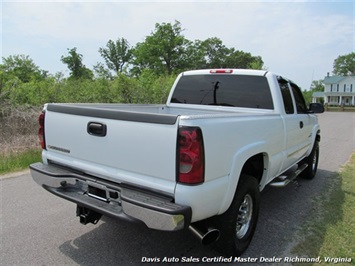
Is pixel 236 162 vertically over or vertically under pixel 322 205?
over

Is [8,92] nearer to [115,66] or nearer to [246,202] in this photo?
[246,202]

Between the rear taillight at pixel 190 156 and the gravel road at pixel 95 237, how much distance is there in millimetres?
1049

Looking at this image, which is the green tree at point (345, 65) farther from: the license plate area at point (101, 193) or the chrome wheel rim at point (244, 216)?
the license plate area at point (101, 193)

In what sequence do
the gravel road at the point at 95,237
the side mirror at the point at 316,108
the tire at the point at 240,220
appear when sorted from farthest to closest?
the side mirror at the point at 316,108
the gravel road at the point at 95,237
the tire at the point at 240,220

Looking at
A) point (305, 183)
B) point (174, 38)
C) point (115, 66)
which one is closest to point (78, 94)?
point (305, 183)

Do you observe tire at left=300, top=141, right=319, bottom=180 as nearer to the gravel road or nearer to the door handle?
the gravel road

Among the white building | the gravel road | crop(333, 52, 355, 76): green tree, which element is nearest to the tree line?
crop(333, 52, 355, 76): green tree

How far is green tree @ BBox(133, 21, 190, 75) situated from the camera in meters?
51.8

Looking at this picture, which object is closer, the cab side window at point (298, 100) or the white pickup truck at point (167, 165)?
the white pickup truck at point (167, 165)

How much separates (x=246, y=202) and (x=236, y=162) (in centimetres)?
74

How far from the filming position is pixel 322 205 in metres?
4.84

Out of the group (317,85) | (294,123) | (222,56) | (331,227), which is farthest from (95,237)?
(317,85)

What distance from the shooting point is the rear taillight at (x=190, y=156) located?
240 cm

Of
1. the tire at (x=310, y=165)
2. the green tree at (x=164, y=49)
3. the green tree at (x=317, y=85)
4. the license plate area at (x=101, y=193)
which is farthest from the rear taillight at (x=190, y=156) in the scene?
the green tree at (x=317, y=85)
